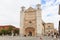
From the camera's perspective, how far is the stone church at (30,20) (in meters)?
36.3

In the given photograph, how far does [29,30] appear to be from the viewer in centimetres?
3750

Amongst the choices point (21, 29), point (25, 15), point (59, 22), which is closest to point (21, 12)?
point (25, 15)

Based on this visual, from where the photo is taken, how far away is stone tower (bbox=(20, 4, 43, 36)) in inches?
1430

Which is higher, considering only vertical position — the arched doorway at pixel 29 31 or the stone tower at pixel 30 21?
the stone tower at pixel 30 21

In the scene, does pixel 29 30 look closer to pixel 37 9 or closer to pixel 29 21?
pixel 29 21

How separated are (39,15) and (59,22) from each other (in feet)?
66.6

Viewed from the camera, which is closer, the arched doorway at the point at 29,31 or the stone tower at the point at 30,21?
the stone tower at the point at 30,21

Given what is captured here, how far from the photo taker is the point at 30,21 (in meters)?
37.2

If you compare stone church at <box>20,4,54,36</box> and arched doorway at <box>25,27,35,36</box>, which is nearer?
stone church at <box>20,4,54,36</box>

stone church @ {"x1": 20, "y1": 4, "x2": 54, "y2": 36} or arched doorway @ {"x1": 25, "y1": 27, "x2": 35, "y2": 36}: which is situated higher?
stone church @ {"x1": 20, "y1": 4, "x2": 54, "y2": 36}

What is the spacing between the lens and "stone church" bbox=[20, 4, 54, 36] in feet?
119

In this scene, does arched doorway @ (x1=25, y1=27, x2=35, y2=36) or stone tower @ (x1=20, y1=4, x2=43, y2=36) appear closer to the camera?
stone tower @ (x1=20, y1=4, x2=43, y2=36)

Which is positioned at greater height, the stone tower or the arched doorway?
the stone tower

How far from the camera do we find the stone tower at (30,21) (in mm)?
36312
